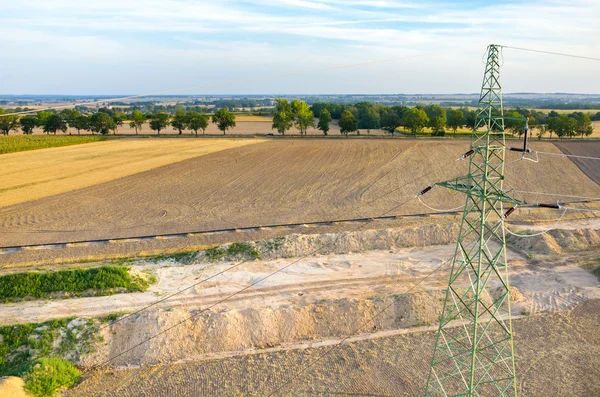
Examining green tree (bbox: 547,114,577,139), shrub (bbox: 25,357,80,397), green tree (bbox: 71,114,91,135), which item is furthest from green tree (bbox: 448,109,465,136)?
shrub (bbox: 25,357,80,397)

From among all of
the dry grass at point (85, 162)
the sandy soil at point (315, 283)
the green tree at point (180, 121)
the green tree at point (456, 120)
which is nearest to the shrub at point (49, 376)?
the sandy soil at point (315, 283)

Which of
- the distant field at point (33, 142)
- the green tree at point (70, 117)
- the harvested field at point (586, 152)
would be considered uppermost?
the green tree at point (70, 117)

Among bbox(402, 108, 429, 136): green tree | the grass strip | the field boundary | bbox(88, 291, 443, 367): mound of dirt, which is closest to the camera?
bbox(88, 291, 443, 367): mound of dirt

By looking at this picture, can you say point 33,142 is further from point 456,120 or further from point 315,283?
point 456,120

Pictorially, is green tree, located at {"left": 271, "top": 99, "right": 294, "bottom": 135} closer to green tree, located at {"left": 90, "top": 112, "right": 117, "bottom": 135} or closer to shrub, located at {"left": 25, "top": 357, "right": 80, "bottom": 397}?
green tree, located at {"left": 90, "top": 112, "right": 117, "bottom": 135}

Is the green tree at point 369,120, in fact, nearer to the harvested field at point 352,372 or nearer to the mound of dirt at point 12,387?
the harvested field at point 352,372

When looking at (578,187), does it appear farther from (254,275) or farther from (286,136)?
(286,136)
